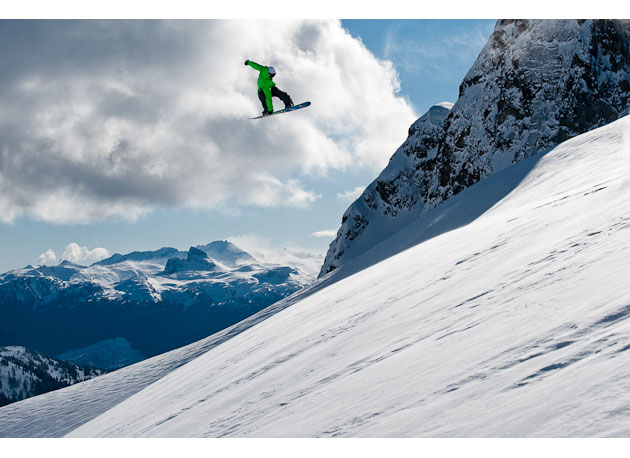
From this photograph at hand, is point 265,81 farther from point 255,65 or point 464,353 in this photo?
point 464,353

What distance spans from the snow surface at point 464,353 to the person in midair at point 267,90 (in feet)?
24.2

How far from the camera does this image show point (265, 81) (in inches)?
617

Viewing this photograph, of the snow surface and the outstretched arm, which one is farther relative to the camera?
the outstretched arm

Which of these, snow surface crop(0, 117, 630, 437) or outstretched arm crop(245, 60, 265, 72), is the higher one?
outstretched arm crop(245, 60, 265, 72)

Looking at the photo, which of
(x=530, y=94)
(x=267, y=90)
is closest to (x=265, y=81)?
(x=267, y=90)

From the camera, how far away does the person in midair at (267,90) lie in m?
14.9

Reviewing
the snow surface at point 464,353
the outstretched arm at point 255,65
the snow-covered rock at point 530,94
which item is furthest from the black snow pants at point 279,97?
the snow-covered rock at point 530,94

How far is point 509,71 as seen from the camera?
58406mm

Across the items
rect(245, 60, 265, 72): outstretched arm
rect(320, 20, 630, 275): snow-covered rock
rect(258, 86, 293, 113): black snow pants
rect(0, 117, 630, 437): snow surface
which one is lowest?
rect(0, 117, 630, 437): snow surface

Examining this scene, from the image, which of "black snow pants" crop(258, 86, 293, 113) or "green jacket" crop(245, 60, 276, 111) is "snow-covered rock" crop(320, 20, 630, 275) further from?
"green jacket" crop(245, 60, 276, 111)

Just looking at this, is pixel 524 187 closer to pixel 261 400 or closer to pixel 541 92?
pixel 261 400

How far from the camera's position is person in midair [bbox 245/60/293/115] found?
14918 mm

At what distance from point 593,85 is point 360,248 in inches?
1471

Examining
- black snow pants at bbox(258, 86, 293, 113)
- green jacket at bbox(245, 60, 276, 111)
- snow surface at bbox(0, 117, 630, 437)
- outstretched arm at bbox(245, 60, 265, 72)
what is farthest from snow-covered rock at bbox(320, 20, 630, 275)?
snow surface at bbox(0, 117, 630, 437)
